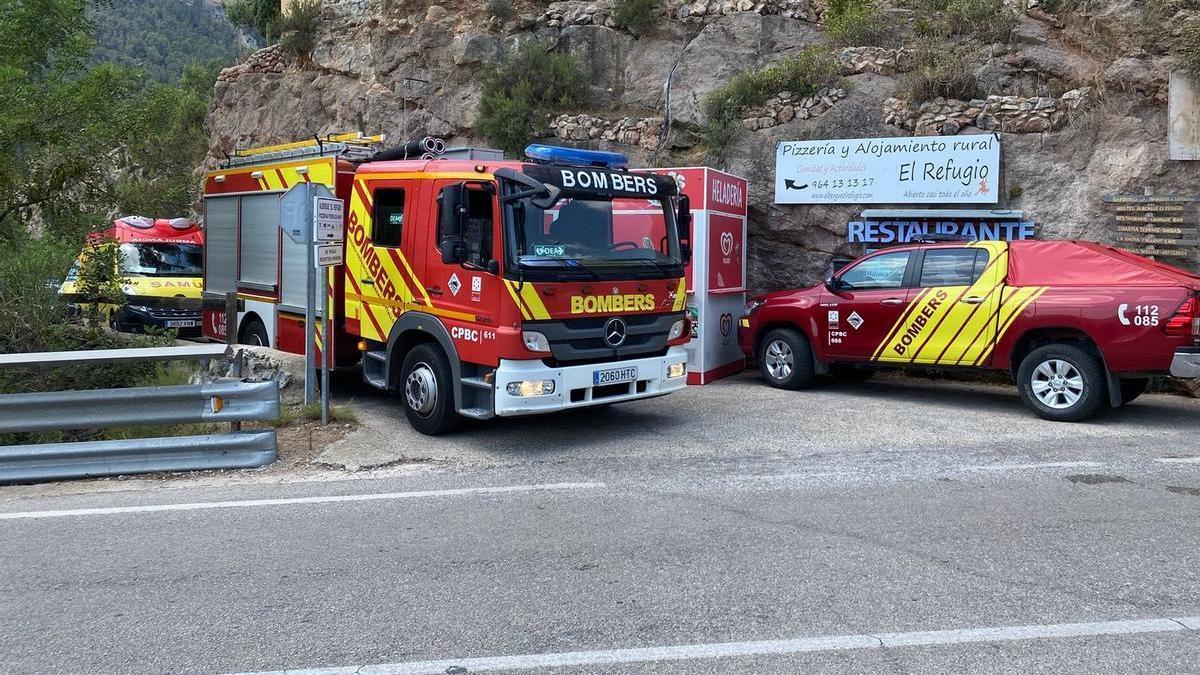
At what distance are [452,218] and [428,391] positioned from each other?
1.74 meters

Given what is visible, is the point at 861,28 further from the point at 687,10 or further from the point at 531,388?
the point at 531,388

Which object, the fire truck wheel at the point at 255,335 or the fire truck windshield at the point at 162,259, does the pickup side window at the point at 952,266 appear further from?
the fire truck windshield at the point at 162,259

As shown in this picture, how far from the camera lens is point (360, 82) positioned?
2166cm

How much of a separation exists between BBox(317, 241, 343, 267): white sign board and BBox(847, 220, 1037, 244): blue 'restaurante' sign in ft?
25.5

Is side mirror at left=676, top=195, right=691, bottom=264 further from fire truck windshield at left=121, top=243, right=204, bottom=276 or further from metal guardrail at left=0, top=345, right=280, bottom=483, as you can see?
fire truck windshield at left=121, top=243, right=204, bottom=276

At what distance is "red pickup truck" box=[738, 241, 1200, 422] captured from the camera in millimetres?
9289

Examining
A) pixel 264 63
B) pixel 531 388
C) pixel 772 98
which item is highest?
pixel 264 63

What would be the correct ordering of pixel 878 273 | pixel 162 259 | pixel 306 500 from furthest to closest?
1. pixel 162 259
2. pixel 878 273
3. pixel 306 500

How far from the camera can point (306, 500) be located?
23.0 feet

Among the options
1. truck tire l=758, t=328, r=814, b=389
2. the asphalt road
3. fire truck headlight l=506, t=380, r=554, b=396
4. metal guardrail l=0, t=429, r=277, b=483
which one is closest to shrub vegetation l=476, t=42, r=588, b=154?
truck tire l=758, t=328, r=814, b=389

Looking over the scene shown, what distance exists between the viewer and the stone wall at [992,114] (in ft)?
44.2

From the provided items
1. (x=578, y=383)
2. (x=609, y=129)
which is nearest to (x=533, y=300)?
(x=578, y=383)

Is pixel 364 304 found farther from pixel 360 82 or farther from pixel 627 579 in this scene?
pixel 360 82

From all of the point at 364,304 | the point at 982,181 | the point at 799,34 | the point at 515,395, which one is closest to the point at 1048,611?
the point at 515,395
